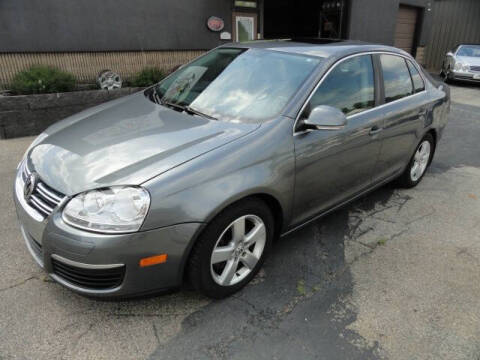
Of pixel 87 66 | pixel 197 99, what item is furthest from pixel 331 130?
pixel 87 66

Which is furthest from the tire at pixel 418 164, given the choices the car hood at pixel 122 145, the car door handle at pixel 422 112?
the car hood at pixel 122 145

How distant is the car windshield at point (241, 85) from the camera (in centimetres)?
277

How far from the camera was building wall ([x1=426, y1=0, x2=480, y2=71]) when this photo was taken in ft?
57.1

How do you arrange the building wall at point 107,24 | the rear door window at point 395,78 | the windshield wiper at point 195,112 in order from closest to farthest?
the windshield wiper at point 195,112
the rear door window at point 395,78
the building wall at point 107,24

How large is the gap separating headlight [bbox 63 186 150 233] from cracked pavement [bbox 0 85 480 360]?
70 centimetres

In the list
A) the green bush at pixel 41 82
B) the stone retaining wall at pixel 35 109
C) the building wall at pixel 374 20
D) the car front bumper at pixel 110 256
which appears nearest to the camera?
the car front bumper at pixel 110 256

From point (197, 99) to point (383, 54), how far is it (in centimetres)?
183

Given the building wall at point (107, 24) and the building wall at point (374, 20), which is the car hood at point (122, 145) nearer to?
the building wall at point (107, 24)

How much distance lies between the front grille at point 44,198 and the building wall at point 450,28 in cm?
1882

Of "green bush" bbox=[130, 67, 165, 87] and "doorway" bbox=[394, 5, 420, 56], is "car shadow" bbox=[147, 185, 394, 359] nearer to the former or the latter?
"green bush" bbox=[130, 67, 165, 87]

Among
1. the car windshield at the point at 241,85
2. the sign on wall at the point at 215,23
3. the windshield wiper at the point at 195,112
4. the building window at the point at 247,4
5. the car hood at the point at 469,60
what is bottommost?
the car hood at the point at 469,60

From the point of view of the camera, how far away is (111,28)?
7934mm

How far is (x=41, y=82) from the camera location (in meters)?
6.06

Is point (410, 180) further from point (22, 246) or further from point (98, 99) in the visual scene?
point (98, 99)
